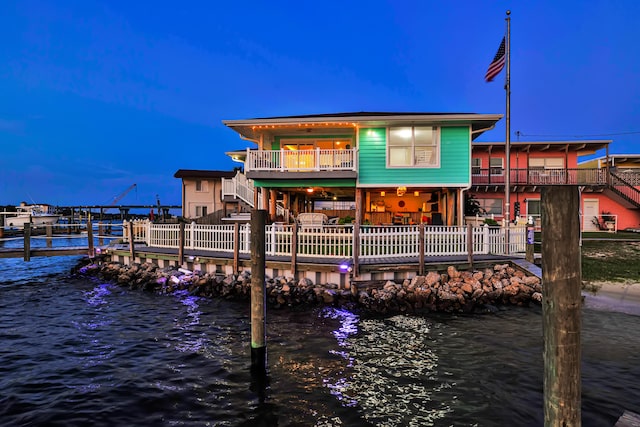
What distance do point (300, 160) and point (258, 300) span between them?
11877 mm

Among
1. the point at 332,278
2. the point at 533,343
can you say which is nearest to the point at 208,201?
the point at 332,278

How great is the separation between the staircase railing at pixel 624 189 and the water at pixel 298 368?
21467mm

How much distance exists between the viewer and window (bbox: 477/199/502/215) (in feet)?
90.7

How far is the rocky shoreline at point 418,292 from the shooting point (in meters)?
11.1

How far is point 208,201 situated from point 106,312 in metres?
26.5

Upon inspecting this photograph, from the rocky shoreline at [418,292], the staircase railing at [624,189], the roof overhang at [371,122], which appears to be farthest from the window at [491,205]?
the rocky shoreline at [418,292]

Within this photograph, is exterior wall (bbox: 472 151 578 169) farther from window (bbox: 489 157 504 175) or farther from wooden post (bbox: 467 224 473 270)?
wooden post (bbox: 467 224 473 270)

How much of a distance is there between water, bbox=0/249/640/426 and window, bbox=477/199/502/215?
59.4 ft

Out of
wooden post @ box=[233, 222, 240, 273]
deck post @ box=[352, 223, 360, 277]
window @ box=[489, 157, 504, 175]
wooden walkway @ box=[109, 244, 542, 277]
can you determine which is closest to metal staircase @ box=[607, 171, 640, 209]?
window @ box=[489, 157, 504, 175]

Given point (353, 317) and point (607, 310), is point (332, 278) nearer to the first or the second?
point (353, 317)

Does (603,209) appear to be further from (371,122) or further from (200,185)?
(200,185)

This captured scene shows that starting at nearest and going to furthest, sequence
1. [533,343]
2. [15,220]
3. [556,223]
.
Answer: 1. [556,223]
2. [533,343]
3. [15,220]

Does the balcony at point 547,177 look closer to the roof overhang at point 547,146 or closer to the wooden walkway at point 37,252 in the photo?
the roof overhang at point 547,146

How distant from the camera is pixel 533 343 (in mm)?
8258
